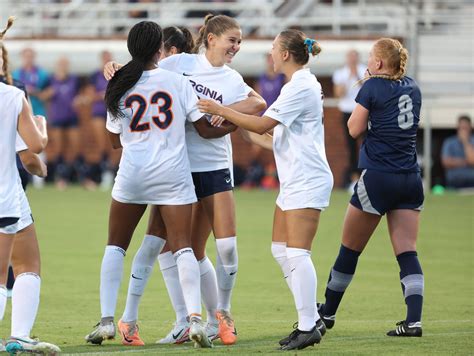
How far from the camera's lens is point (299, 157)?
7.59 m

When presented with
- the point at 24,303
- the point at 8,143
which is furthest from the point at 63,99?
the point at 8,143

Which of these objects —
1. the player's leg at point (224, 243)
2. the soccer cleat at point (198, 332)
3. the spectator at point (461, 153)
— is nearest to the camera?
the soccer cleat at point (198, 332)

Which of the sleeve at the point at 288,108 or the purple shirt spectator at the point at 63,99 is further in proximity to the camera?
the purple shirt spectator at the point at 63,99

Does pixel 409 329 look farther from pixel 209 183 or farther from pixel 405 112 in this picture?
pixel 209 183

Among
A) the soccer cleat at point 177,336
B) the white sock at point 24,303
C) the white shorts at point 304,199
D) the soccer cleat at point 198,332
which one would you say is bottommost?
the soccer cleat at point 177,336

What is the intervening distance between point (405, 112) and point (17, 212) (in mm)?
2879

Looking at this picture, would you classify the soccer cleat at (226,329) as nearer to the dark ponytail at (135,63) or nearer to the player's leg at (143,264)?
the player's leg at (143,264)

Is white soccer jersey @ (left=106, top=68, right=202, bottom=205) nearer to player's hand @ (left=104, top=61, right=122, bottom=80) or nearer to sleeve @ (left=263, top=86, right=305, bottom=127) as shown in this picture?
player's hand @ (left=104, top=61, right=122, bottom=80)

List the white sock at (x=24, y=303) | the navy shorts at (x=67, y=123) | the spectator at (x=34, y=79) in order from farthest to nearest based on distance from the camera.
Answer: the navy shorts at (x=67, y=123)
the spectator at (x=34, y=79)
the white sock at (x=24, y=303)

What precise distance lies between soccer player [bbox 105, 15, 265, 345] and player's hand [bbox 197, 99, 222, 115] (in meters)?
0.44

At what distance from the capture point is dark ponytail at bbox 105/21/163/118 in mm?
7516

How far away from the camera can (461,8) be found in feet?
81.6

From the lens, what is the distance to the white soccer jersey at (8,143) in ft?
21.9

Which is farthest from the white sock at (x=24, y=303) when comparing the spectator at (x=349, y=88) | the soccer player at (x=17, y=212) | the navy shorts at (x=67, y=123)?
the navy shorts at (x=67, y=123)
